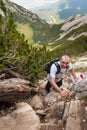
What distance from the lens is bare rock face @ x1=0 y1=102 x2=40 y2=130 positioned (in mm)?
15484

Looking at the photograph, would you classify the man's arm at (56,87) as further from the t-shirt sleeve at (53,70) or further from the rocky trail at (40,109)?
the rocky trail at (40,109)

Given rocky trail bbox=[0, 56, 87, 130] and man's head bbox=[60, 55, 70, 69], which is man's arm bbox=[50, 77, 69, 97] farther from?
man's head bbox=[60, 55, 70, 69]

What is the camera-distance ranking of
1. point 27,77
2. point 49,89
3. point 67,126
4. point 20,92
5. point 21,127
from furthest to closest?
point 27,77 → point 49,89 → point 20,92 → point 21,127 → point 67,126

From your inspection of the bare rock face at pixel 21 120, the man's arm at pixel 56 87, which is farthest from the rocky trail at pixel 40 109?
the man's arm at pixel 56 87

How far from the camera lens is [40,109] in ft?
56.8

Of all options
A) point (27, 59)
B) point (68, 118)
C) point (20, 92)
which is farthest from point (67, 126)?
point (27, 59)

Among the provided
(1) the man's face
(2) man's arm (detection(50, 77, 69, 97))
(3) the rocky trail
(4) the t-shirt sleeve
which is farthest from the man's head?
(3) the rocky trail

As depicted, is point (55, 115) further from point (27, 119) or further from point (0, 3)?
point (0, 3)

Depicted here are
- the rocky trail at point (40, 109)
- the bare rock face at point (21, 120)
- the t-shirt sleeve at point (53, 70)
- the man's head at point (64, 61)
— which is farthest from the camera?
the t-shirt sleeve at point (53, 70)

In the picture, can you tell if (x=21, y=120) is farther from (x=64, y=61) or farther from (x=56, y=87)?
(x=64, y=61)

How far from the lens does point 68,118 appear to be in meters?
14.8

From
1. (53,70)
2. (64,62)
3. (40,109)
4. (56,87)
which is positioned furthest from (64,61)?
(40,109)

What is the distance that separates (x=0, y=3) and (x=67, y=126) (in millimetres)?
9601

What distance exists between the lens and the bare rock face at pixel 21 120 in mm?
15484
